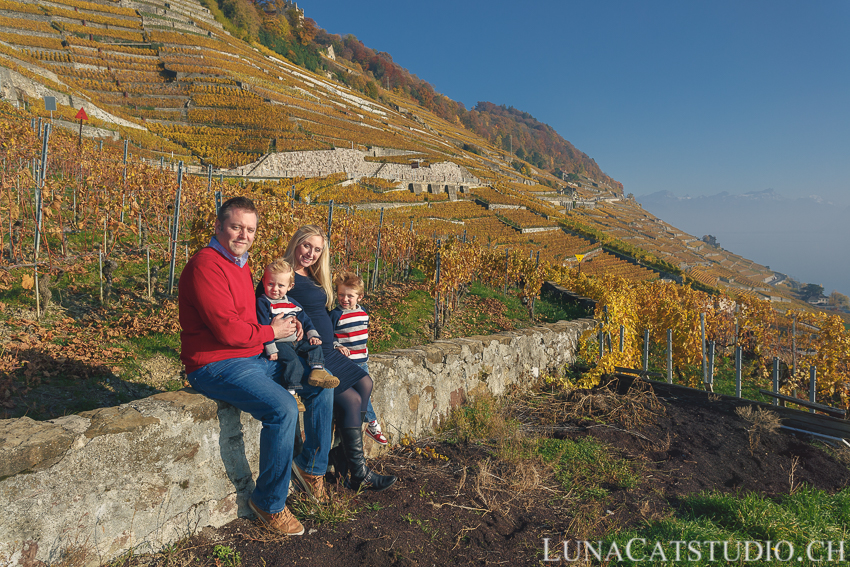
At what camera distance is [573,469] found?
11.1 ft

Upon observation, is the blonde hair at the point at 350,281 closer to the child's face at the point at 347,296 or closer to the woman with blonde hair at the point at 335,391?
the child's face at the point at 347,296

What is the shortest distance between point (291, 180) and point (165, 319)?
30.0 m

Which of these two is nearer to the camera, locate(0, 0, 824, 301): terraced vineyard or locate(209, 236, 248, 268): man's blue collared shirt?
locate(209, 236, 248, 268): man's blue collared shirt

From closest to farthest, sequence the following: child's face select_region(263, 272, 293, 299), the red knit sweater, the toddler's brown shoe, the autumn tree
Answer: the red knit sweater, the toddler's brown shoe, child's face select_region(263, 272, 293, 299), the autumn tree

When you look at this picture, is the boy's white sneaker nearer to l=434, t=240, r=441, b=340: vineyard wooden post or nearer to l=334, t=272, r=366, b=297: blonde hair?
l=334, t=272, r=366, b=297: blonde hair

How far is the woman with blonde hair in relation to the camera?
257 cm

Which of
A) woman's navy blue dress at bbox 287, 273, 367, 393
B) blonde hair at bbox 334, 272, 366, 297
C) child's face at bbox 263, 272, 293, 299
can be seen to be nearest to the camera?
child's face at bbox 263, 272, 293, 299

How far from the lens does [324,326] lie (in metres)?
2.86

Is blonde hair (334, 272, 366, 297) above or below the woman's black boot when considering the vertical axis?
above

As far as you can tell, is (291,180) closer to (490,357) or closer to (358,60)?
(490,357)

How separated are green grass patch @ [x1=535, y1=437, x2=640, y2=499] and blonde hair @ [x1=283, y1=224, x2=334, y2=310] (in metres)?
2.26

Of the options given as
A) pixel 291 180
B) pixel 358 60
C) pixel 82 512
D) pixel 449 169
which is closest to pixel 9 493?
pixel 82 512

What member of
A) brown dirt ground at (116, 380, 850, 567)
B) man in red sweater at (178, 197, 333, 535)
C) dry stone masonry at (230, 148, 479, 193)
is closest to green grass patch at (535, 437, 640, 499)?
brown dirt ground at (116, 380, 850, 567)

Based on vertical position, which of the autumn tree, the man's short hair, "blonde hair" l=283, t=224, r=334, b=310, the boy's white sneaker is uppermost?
the autumn tree
